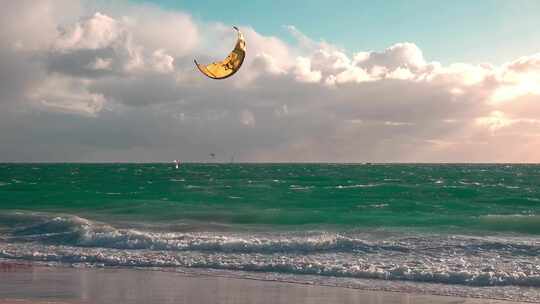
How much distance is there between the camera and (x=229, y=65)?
7594 millimetres

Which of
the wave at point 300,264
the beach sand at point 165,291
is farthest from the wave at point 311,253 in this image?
the beach sand at point 165,291

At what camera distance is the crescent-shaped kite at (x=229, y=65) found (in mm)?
7397

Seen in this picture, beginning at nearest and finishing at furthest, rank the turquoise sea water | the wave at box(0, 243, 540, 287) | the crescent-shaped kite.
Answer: the crescent-shaped kite → the wave at box(0, 243, 540, 287) → the turquoise sea water

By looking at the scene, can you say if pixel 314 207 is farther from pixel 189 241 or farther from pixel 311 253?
pixel 311 253

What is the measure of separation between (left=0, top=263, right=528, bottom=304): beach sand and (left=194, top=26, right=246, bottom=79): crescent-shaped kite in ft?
14.4

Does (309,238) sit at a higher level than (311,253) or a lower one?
higher

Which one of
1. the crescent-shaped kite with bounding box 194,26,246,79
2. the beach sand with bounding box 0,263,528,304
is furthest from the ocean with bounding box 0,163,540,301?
the crescent-shaped kite with bounding box 194,26,246,79

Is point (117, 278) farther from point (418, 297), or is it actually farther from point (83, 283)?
→ point (418, 297)

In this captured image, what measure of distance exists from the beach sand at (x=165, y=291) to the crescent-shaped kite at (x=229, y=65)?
438cm

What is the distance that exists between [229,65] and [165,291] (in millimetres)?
5156

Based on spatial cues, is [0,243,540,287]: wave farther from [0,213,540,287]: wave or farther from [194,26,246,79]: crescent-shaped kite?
[194,26,246,79]: crescent-shaped kite

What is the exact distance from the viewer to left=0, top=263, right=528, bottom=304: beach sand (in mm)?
10289

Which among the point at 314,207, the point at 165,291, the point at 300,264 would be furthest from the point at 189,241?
the point at 314,207

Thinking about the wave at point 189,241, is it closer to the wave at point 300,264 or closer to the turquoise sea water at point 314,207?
the wave at point 300,264
